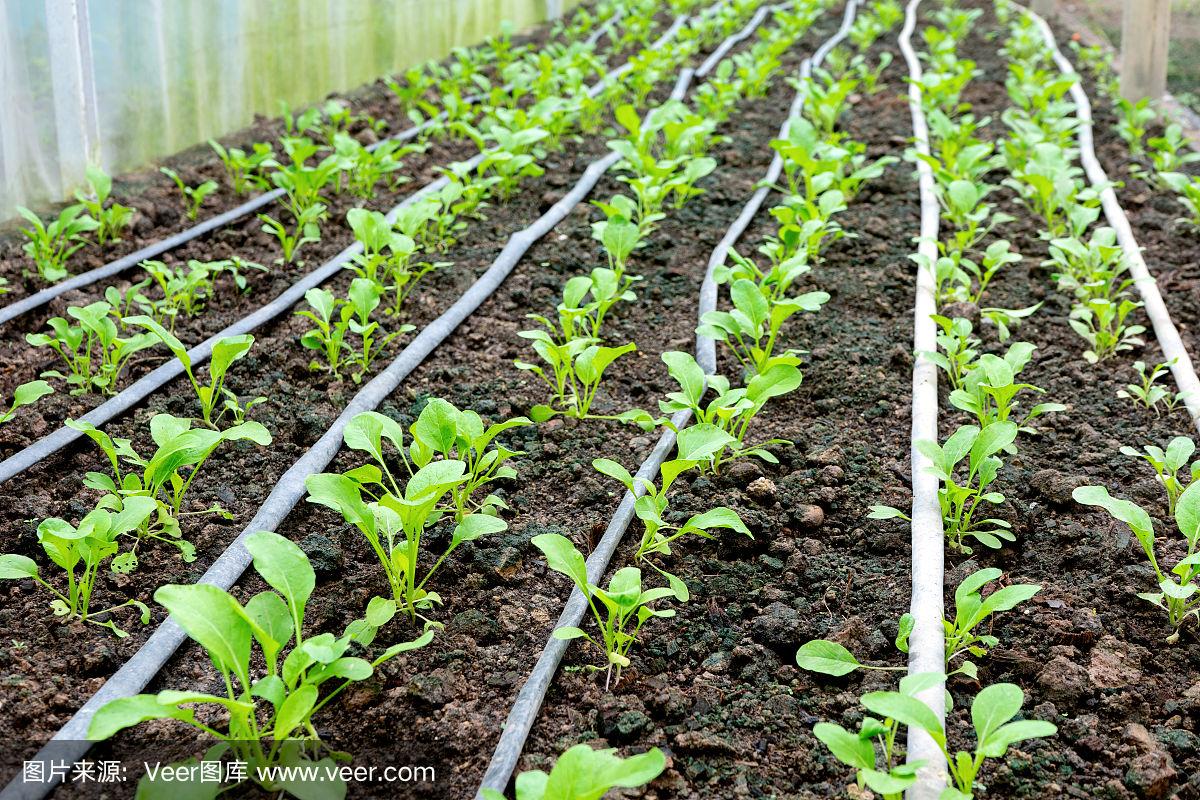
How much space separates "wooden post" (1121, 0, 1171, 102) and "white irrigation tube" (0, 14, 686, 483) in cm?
480

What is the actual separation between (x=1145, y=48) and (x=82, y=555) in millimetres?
6756

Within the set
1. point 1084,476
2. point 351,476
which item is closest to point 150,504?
point 351,476

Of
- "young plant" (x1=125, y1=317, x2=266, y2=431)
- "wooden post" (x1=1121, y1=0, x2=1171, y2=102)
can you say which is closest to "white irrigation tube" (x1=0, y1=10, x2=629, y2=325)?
"young plant" (x1=125, y1=317, x2=266, y2=431)

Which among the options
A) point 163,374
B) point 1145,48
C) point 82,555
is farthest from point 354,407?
point 1145,48

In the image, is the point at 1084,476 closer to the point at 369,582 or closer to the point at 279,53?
the point at 369,582

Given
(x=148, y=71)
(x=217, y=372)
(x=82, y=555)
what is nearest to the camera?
(x=82, y=555)

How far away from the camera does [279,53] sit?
5895mm

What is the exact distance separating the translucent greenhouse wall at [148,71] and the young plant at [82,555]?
2.56 metres

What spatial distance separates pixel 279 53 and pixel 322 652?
5036mm

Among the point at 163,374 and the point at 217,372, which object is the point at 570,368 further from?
the point at 163,374

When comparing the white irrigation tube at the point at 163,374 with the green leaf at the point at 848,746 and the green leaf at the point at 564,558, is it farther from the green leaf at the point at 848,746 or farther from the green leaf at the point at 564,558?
the green leaf at the point at 848,746

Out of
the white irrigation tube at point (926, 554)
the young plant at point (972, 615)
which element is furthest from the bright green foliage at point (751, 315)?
the young plant at point (972, 615)

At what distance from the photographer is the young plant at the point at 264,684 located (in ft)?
5.04

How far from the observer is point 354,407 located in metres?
2.76
